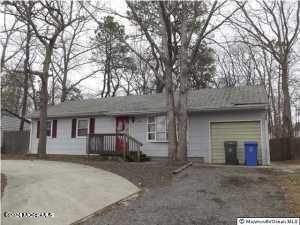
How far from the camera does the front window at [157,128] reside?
15038mm

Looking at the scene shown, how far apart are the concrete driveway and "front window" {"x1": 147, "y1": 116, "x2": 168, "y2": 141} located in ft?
20.8

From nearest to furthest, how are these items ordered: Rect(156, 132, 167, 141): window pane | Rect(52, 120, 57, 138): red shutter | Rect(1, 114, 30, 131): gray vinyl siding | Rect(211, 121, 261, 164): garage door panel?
Rect(211, 121, 261, 164): garage door panel → Rect(156, 132, 167, 141): window pane → Rect(52, 120, 57, 138): red shutter → Rect(1, 114, 30, 131): gray vinyl siding

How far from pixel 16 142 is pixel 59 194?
16374mm

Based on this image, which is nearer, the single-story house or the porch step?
the single-story house

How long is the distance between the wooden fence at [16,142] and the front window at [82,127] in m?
4.90

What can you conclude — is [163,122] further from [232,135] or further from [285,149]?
[285,149]

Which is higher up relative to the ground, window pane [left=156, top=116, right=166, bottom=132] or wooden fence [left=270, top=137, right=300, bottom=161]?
window pane [left=156, top=116, right=166, bottom=132]

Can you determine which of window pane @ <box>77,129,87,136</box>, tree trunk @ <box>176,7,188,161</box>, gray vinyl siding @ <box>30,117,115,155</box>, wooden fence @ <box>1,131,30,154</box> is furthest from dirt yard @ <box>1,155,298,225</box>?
wooden fence @ <box>1,131,30,154</box>

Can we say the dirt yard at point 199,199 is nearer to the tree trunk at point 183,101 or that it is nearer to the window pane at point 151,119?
the tree trunk at point 183,101

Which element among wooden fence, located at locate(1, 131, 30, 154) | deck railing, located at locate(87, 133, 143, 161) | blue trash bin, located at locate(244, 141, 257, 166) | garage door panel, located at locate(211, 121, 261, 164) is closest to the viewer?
blue trash bin, located at locate(244, 141, 257, 166)

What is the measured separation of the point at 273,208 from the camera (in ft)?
18.4

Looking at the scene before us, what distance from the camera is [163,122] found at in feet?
49.7

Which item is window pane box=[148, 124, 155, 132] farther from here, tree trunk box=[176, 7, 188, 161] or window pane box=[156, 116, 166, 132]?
tree trunk box=[176, 7, 188, 161]

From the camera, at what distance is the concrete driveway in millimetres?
5217
